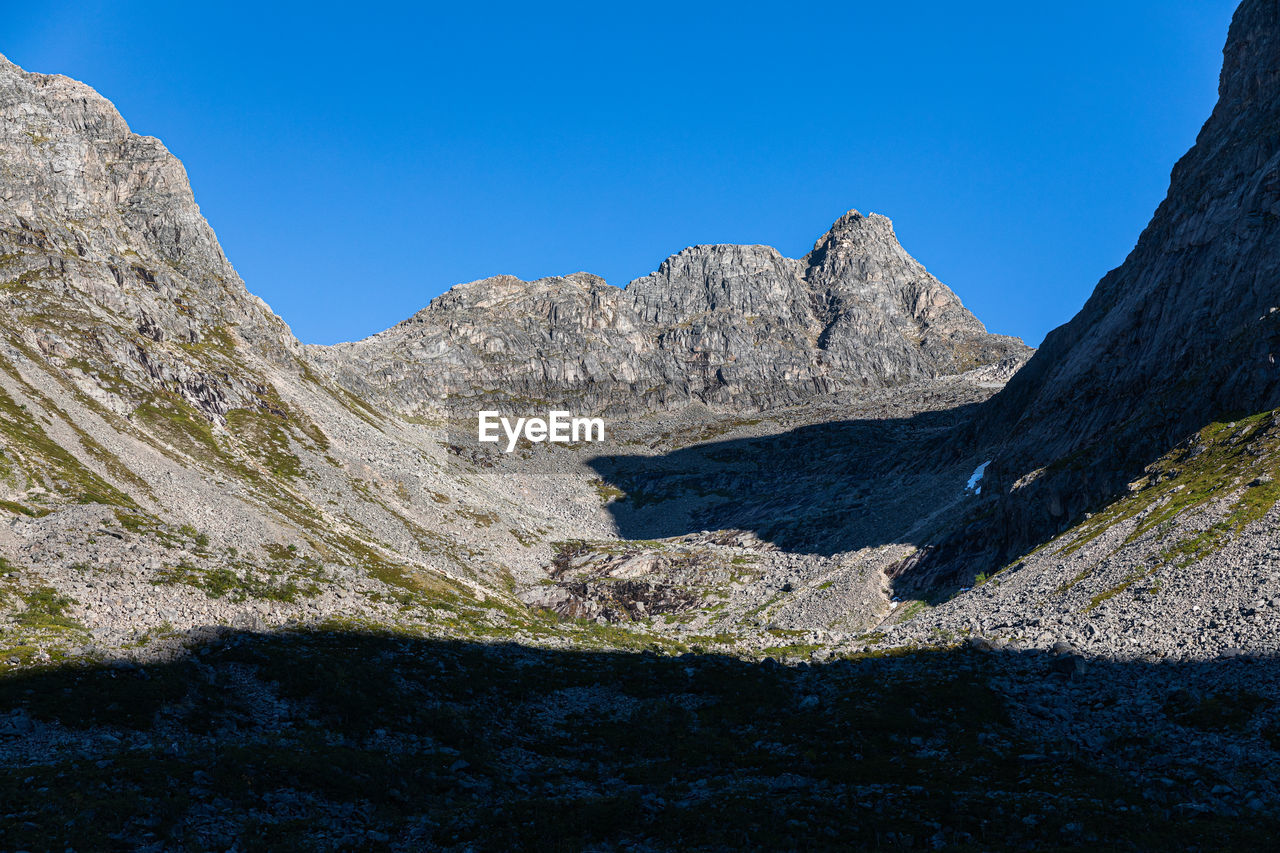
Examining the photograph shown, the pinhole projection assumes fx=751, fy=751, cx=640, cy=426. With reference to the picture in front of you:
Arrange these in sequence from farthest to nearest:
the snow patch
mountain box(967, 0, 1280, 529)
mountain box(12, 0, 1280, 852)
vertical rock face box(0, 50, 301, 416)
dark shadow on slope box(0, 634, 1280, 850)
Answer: vertical rock face box(0, 50, 301, 416) → the snow patch → mountain box(967, 0, 1280, 529) → mountain box(12, 0, 1280, 852) → dark shadow on slope box(0, 634, 1280, 850)

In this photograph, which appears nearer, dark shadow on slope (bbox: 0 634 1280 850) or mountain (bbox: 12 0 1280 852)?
dark shadow on slope (bbox: 0 634 1280 850)

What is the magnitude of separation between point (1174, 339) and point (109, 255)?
605ft

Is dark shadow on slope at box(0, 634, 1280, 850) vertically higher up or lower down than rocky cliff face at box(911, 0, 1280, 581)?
lower down

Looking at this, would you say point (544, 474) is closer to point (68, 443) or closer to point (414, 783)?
point (68, 443)

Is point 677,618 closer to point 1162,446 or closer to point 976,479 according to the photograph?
point 976,479

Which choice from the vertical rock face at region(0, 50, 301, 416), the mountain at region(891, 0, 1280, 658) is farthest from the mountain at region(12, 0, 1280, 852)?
the vertical rock face at region(0, 50, 301, 416)

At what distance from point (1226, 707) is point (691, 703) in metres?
24.2

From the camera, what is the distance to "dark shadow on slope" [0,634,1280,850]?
22109 mm

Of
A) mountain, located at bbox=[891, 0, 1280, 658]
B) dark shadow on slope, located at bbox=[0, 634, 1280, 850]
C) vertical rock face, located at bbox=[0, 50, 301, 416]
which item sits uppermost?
vertical rock face, located at bbox=[0, 50, 301, 416]

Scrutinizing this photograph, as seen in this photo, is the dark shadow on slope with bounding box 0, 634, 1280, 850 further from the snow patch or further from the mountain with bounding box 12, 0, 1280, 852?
the snow patch

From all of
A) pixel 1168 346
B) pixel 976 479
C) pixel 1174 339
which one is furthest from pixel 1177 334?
pixel 976 479

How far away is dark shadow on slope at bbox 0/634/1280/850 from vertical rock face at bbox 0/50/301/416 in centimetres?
9612

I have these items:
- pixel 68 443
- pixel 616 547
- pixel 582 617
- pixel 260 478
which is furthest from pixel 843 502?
pixel 68 443

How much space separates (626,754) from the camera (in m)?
33.9
